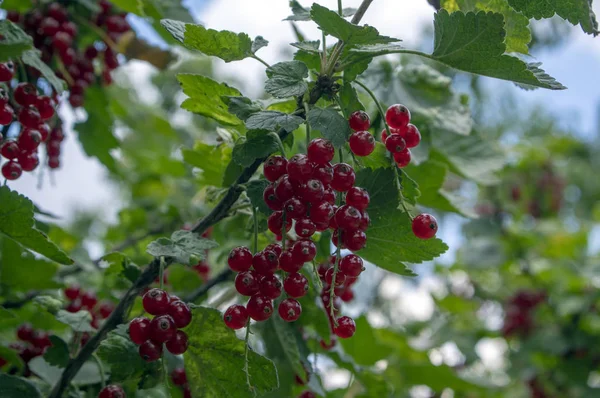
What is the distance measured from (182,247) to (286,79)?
0.88ft

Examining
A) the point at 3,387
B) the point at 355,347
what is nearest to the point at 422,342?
the point at 355,347

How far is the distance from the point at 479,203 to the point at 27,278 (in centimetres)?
261

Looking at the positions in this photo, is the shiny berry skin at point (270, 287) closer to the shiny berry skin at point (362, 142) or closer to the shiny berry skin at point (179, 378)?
the shiny berry skin at point (362, 142)

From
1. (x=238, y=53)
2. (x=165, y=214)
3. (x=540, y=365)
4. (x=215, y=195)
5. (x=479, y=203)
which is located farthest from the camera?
(x=479, y=203)

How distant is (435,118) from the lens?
1.33 metres

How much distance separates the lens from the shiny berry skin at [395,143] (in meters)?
0.84

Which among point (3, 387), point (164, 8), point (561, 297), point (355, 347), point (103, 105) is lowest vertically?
point (561, 297)

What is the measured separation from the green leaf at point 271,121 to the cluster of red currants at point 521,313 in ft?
8.24

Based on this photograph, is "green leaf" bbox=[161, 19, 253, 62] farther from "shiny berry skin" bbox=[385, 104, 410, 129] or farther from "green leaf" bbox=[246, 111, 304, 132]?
"shiny berry skin" bbox=[385, 104, 410, 129]

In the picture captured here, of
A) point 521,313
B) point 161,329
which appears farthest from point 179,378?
point 521,313

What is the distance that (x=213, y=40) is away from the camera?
82 cm

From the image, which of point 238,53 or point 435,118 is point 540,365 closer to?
point 435,118

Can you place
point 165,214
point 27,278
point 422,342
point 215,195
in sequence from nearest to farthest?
point 215,195, point 27,278, point 165,214, point 422,342

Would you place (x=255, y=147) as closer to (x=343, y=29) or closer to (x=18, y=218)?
(x=343, y=29)
